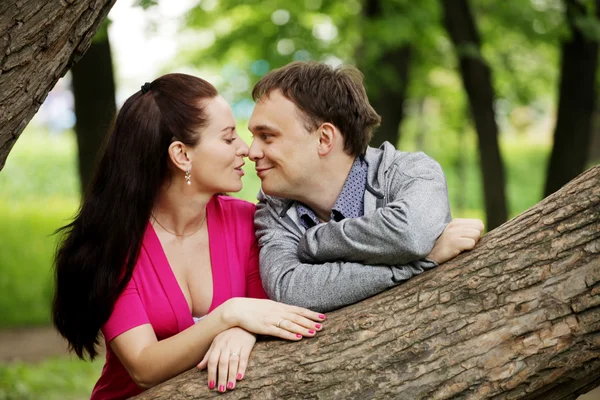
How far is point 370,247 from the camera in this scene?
2.59 metres

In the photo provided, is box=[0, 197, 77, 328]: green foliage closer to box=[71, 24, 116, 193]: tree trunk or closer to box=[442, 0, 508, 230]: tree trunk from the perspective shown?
box=[71, 24, 116, 193]: tree trunk

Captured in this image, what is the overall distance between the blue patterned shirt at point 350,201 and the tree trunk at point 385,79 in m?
4.66

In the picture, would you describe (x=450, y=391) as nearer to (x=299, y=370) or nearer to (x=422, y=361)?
(x=422, y=361)

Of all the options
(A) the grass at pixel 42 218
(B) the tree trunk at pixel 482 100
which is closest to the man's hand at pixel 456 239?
(A) the grass at pixel 42 218

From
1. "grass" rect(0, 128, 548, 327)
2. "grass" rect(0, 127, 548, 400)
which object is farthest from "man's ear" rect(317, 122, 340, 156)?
"grass" rect(0, 128, 548, 327)

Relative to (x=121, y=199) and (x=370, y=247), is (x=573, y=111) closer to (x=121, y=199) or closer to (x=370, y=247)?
(x=370, y=247)

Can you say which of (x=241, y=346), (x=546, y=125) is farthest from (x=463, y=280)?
(x=546, y=125)

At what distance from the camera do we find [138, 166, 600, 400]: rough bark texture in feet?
7.52

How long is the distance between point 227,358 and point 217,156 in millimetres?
858

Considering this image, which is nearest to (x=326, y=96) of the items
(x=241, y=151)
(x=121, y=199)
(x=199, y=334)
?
(x=241, y=151)

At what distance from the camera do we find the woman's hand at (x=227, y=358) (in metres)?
2.49

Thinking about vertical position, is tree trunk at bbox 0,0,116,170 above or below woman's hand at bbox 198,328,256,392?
above

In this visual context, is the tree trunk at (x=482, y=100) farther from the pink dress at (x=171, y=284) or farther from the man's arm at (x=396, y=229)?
the man's arm at (x=396, y=229)

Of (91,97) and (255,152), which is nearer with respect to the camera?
(255,152)
